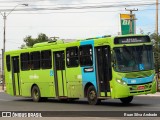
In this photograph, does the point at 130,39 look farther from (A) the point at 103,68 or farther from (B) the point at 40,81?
(B) the point at 40,81

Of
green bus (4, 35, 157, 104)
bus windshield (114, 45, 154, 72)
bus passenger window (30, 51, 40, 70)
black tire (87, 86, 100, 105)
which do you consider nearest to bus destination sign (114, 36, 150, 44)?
green bus (4, 35, 157, 104)

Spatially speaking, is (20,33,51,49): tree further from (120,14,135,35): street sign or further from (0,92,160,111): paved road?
(0,92,160,111): paved road

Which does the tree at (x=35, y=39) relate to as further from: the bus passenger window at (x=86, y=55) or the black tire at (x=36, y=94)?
the bus passenger window at (x=86, y=55)

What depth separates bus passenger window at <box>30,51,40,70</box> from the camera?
26688mm

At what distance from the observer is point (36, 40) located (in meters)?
82.5

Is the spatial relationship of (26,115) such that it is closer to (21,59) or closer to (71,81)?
(71,81)

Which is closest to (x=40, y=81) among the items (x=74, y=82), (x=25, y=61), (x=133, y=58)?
(x=25, y=61)

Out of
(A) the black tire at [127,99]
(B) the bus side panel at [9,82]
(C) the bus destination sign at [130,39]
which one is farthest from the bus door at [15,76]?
(C) the bus destination sign at [130,39]

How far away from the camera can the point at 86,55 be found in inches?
892

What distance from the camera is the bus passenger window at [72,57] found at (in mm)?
23453

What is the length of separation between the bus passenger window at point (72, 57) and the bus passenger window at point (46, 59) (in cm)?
179

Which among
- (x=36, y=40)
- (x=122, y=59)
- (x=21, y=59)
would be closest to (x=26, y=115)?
(x=122, y=59)

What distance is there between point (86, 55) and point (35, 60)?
5.11 meters

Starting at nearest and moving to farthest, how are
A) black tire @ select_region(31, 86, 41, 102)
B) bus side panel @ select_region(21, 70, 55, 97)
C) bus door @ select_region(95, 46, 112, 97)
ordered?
bus door @ select_region(95, 46, 112, 97), bus side panel @ select_region(21, 70, 55, 97), black tire @ select_region(31, 86, 41, 102)
